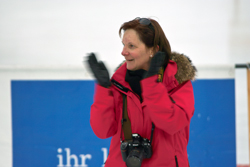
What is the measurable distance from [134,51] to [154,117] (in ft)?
0.95

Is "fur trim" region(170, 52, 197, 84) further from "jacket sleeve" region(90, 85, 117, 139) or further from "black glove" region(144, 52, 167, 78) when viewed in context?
"jacket sleeve" region(90, 85, 117, 139)

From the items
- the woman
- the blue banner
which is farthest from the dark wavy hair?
the blue banner

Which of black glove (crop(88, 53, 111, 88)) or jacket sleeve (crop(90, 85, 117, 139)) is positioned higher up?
black glove (crop(88, 53, 111, 88))

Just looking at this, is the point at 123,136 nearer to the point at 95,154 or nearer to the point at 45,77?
the point at 95,154

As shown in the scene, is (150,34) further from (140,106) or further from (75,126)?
(75,126)

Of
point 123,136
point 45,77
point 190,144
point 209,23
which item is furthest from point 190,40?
point 123,136

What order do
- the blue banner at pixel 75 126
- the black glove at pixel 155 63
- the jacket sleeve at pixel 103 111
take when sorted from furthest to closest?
the blue banner at pixel 75 126 < the jacket sleeve at pixel 103 111 < the black glove at pixel 155 63

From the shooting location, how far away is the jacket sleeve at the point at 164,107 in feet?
3.05

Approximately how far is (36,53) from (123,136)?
156 centimetres

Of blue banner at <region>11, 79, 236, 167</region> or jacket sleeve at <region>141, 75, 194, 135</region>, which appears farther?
blue banner at <region>11, 79, 236, 167</region>

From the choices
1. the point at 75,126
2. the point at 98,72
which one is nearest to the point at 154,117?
the point at 98,72

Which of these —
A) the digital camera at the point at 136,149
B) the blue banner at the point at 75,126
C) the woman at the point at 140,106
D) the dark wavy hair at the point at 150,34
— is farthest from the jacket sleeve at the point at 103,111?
the blue banner at the point at 75,126

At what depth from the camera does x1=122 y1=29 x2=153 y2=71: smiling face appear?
1.08 m

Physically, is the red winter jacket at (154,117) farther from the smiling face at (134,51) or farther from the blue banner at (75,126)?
the blue banner at (75,126)
